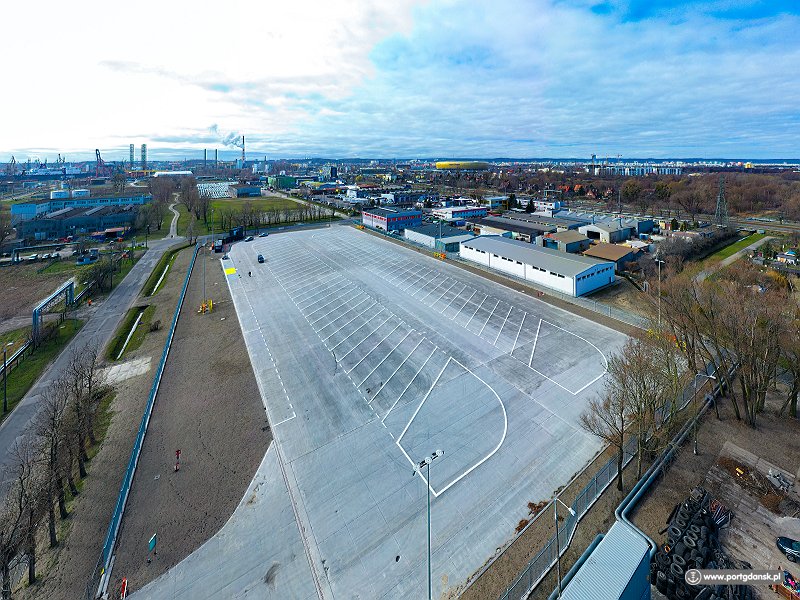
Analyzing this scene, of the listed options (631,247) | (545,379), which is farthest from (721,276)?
(545,379)

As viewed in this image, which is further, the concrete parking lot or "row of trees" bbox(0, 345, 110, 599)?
the concrete parking lot

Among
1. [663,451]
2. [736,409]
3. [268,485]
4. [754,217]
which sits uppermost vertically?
[754,217]

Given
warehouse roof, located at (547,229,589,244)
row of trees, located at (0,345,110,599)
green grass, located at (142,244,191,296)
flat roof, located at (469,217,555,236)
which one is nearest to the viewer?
row of trees, located at (0,345,110,599)

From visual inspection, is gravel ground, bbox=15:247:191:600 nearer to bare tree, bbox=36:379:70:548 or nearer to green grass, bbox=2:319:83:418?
bare tree, bbox=36:379:70:548

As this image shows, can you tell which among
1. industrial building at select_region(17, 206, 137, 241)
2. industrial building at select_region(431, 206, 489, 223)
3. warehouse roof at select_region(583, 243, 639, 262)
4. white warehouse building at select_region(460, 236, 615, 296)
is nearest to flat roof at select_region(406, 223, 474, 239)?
white warehouse building at select_region(460, 236, 615, 296)

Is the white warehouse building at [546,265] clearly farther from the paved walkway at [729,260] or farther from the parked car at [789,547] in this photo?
the parked car at [789,547]

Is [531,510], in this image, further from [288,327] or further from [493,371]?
[288,327]

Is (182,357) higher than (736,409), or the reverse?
(736,409)
